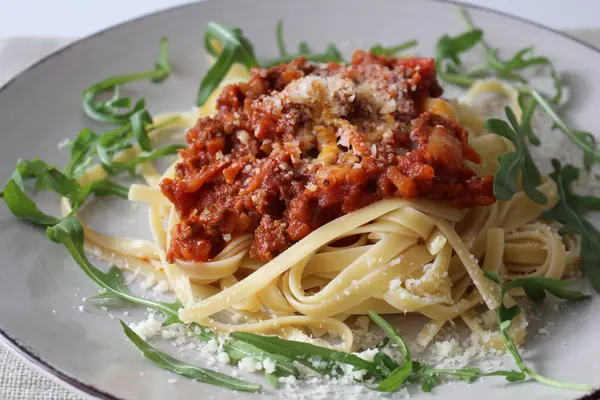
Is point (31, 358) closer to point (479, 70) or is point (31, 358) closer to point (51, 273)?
point (51, 273)

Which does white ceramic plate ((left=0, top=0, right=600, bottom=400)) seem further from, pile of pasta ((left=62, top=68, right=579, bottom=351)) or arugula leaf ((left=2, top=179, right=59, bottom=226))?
pile of pasta ((left=62, top=68, right=579, bottom=351))

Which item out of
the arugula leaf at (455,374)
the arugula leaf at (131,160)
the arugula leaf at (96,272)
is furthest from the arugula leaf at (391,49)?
the arugula leaf at (455,374)

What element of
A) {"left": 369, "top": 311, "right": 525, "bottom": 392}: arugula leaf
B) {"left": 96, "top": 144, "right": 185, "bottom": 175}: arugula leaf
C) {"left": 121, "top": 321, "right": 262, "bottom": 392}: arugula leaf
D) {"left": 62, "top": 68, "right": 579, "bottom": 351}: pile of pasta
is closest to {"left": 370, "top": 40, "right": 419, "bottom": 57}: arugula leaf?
{"left": 62, "top": 68, "right": 579, "bottom": 351}: pile of pasta

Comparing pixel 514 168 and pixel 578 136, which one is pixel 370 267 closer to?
pixel 514 168

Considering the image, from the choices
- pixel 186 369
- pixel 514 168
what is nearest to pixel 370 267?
pixel 514 168

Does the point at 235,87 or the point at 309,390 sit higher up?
the point at 235,87

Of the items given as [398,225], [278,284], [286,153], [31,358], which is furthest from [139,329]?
[398,225]
